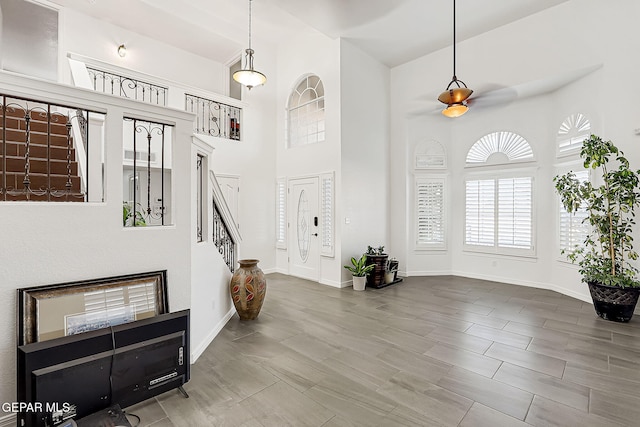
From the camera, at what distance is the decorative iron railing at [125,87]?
18.1ft

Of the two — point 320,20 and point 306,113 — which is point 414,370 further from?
point 306,113

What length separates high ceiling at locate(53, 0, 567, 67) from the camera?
5027mm

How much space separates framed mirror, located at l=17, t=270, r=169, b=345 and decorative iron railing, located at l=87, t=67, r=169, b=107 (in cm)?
439

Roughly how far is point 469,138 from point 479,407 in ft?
19.4

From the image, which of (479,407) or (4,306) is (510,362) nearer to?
(479,407)

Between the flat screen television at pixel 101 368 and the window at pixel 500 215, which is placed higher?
the window at pixel 500 215

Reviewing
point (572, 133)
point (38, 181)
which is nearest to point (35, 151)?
point (38, 181)

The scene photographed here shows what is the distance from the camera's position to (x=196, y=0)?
5.98 meters

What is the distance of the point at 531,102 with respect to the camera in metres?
6.00

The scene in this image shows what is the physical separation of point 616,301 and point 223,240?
532 cm

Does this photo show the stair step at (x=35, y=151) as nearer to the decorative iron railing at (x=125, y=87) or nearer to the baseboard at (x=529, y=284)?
the decorative iron railing at (x=125, y=87)

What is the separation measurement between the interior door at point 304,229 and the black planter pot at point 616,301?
4.48 meters

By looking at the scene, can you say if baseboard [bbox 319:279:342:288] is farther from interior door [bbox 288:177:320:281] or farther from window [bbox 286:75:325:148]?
window [bbox 286:75:325:148]

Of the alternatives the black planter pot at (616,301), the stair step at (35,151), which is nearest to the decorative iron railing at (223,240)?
the stair step at (35,151)
